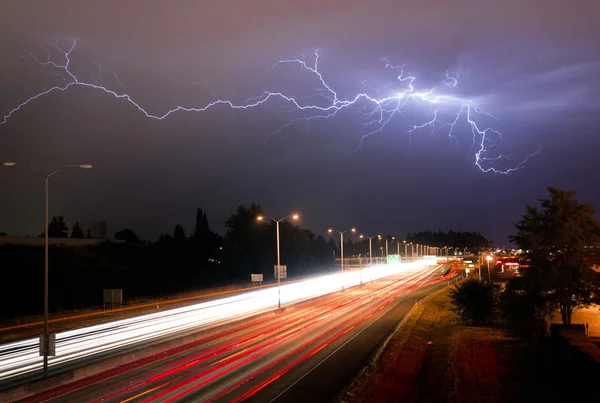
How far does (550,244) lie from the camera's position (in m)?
38.8

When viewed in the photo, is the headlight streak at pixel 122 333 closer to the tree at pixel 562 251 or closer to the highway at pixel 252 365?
the highway at pixel 252 365

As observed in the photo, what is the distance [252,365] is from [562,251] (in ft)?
84.0

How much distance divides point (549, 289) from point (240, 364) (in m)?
23.4

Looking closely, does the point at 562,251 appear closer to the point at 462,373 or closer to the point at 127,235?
the point at 462,373

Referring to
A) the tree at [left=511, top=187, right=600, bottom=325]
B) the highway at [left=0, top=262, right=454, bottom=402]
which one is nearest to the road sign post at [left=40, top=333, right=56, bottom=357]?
the highway at [left=0, top=262, right=454, bottom=402]

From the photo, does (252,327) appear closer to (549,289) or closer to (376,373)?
(376,373)

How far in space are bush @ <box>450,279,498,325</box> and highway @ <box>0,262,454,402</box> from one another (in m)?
6.50

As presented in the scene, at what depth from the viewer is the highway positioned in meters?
17.6

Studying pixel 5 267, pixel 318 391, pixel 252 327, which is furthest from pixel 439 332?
pixel 5 267

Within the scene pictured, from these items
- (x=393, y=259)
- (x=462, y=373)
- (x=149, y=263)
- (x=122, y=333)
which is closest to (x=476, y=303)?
(x=462, y=373)

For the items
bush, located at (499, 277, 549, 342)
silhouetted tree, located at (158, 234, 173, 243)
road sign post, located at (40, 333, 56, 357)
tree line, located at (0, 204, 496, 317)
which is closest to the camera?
road sign post, located at (40, 333, 56, 357)

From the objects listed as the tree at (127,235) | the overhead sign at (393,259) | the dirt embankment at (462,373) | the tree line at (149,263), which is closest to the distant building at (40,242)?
the tree line at (149,263)

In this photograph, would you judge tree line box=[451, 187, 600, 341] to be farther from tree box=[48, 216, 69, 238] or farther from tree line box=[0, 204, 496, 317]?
tree box=[48, 216, 69, 238]

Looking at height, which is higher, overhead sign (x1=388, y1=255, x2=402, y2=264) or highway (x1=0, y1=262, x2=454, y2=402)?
overhead sign (x1=388, y1=255, x2=402, y2=264)
